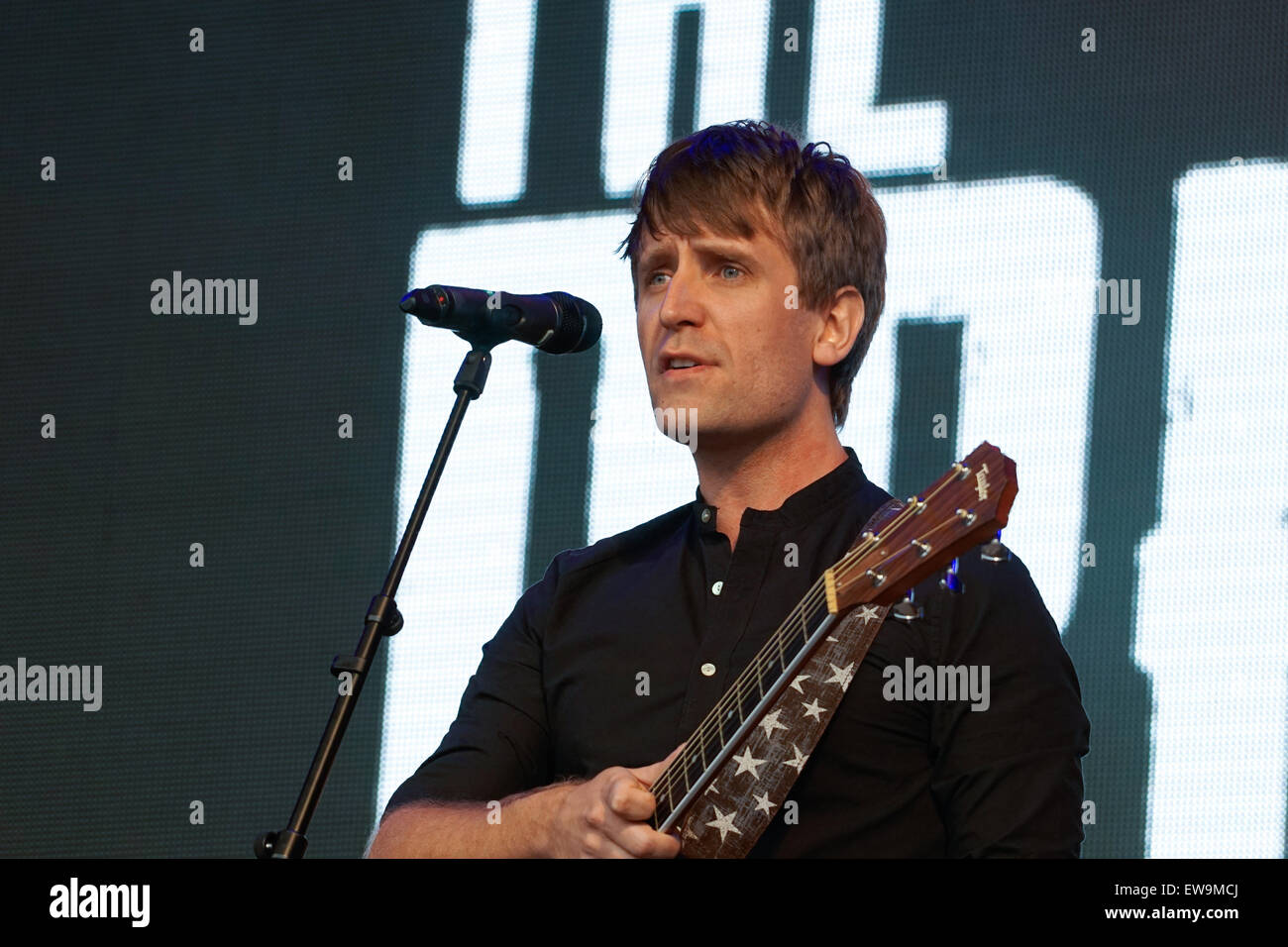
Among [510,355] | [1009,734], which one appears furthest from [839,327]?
[510,355]

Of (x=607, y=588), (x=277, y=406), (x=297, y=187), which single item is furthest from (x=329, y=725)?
(x=297, y=187)

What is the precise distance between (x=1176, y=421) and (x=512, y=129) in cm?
147

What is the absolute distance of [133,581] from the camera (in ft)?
11.2

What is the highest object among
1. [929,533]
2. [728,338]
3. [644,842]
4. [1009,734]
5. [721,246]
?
[721,246]

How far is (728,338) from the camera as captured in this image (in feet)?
6.79

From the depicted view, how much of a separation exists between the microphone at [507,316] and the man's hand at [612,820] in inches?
23.7

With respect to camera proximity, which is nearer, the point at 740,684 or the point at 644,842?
the point at 644,842

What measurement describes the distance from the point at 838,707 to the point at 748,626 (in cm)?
18

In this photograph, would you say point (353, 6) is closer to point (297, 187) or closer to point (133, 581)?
point (297, 187)

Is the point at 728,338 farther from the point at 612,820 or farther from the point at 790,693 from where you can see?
the point at 612,820

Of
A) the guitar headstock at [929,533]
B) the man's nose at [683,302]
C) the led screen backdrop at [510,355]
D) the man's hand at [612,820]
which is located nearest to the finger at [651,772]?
the man's hand at [612,820]

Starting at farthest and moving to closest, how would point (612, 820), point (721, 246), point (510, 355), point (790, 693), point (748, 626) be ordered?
point (510, 355) < point (721, 246) < point (748, 626) < point (790, 693) < point (612, 820)

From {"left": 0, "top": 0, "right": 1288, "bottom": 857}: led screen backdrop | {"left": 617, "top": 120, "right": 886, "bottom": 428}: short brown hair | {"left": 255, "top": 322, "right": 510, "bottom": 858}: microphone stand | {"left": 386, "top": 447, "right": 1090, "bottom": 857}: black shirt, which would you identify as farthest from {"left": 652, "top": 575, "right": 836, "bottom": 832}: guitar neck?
{"left": 0, "top": 0, "right": 1288, "bottom": 857}: led screen backdrop

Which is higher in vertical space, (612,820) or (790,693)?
(790,693)
